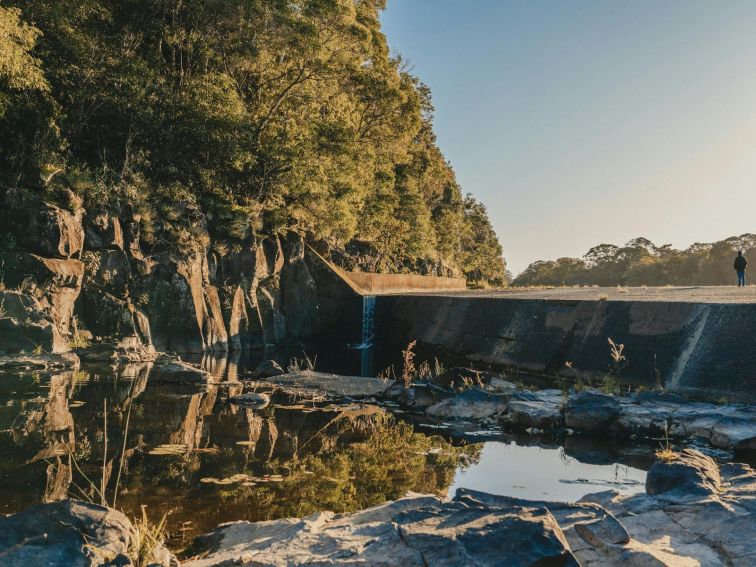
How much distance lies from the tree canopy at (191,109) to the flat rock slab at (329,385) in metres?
8.54

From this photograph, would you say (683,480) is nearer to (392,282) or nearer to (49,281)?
(49,281)

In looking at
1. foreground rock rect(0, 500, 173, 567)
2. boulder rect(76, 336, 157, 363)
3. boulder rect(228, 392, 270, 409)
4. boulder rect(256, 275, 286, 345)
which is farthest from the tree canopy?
foreground rock rect(0, 500, 173, 567)

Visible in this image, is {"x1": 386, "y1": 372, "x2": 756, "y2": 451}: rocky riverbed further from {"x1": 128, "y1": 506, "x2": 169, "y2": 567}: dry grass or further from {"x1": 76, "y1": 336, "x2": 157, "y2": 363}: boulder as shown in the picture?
{"x1": 76, "y1": 336, "x2": 157, "y2": 363}: boulder

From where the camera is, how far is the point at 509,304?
51.6 feet

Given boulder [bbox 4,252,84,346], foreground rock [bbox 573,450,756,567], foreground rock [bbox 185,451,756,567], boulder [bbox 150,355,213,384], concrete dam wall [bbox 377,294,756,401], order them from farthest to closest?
boulder [bbox 4,252,84,346]
boulder [bbox 150,355,213,384]
concrete dam wall [bbox 377,294,756,401]
foreground rock [bbox 573,450,756,567]
foreground rock [bbox 185,451,756,567]

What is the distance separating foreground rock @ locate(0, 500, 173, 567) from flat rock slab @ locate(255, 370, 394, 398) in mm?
7567

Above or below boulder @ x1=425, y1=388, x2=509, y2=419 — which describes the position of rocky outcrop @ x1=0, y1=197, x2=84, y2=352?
above

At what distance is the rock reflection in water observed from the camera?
5.20 meters

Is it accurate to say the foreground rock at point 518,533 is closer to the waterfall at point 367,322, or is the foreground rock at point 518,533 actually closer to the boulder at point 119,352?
the boulder at point 119,352

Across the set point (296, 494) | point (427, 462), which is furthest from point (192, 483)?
point (427, 462)

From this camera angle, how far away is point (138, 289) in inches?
704

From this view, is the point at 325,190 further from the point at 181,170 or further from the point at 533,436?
the point at 533,436

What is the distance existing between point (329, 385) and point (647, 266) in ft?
266

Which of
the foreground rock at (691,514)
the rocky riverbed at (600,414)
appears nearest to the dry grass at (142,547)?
the foreground rock at (691,514)
